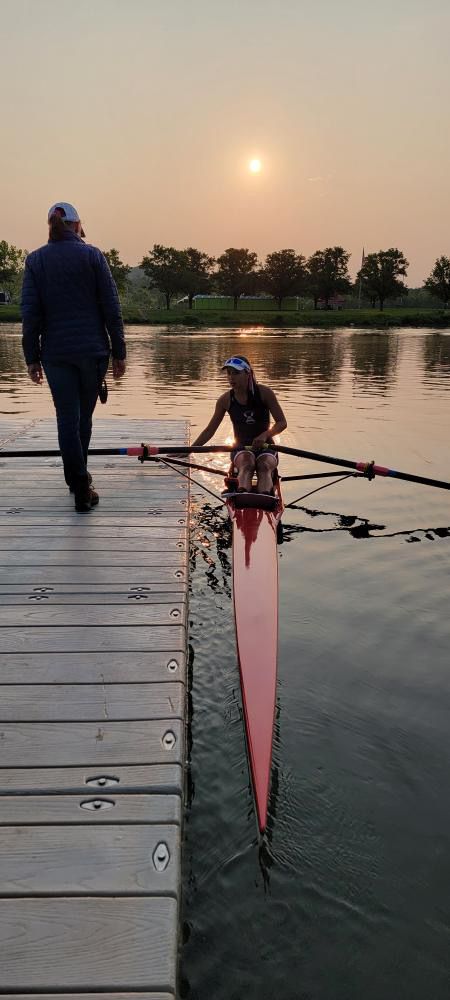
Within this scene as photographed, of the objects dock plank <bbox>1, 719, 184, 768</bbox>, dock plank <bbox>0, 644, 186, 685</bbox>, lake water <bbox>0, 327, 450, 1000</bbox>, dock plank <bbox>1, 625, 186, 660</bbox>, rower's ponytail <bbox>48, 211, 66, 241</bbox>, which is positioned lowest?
lake water <bbox>0, 327, 450, 1000</bbox>

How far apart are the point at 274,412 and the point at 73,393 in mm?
2681

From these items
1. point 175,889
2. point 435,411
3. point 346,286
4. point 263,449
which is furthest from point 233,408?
point 346,286

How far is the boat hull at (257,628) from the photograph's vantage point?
340 centimetres

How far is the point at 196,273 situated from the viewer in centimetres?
Answer: 13400

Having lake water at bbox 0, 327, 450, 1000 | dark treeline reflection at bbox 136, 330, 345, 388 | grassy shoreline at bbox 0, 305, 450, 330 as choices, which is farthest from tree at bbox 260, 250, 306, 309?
lake water at bbox 0, 327, 450, 1000

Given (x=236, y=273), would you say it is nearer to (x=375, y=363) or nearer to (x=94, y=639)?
(x=375, y=363)

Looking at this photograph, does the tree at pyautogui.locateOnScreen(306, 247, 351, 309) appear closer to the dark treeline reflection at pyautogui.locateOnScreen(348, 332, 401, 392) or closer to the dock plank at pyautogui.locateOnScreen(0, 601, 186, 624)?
the dark treeline reflection at pyautogui.locateOnScreen(348, 332, 401, 392)

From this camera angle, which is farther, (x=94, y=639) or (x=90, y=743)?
(x=94, y=639)

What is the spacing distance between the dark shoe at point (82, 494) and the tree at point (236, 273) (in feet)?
434

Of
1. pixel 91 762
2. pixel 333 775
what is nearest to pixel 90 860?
pixel 91 762

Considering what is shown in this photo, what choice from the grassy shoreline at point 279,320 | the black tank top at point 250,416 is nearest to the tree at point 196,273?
the grassy shoreline at point 279,320

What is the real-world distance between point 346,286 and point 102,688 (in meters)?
138

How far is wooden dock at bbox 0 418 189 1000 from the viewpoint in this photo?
7.35ft

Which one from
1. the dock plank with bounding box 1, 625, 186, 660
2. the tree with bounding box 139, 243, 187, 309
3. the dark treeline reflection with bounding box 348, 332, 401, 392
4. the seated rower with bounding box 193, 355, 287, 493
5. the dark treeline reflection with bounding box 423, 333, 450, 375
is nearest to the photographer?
the dock plank with bounding box 1, 625, 186, 660
